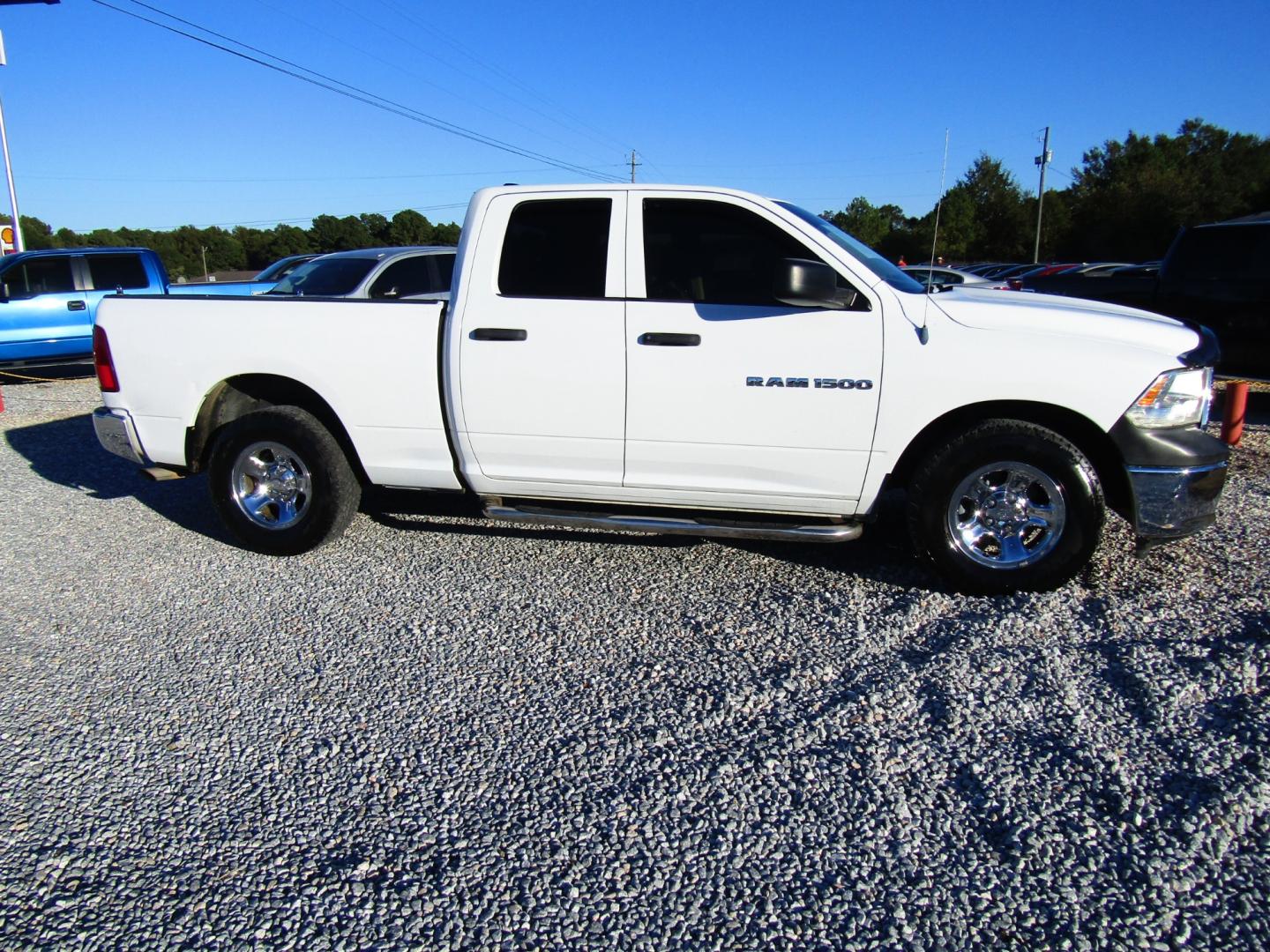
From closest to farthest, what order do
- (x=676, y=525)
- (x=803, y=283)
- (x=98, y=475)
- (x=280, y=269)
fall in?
(x=803, y=283) < (x=676, y=525) < (x=98, y=475) < (x=280, y=269)

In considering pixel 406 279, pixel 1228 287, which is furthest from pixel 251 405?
pixel 1228 287

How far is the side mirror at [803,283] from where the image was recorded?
3918mm

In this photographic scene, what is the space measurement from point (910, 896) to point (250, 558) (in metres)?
4.04

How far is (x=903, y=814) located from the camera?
106 inches

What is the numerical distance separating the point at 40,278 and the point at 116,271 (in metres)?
0.96

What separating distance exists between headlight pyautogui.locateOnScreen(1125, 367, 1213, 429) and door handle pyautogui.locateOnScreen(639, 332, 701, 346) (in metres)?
1.99

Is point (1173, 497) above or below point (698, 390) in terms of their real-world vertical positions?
below

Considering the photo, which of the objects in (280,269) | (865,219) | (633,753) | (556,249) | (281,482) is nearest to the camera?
(633,753)

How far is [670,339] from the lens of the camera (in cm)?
427

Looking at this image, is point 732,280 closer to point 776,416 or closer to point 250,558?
point 776,416

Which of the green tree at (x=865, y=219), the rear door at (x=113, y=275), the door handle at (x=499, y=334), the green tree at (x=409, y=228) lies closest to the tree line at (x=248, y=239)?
the green tree at (x=409, y=228)

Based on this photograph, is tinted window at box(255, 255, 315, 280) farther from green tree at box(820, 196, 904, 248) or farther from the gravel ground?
green tree at box(820, 196, 904, 248)

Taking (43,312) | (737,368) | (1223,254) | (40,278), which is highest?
(1223,254)

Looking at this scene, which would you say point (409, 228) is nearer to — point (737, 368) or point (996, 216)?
point (996, 216)
